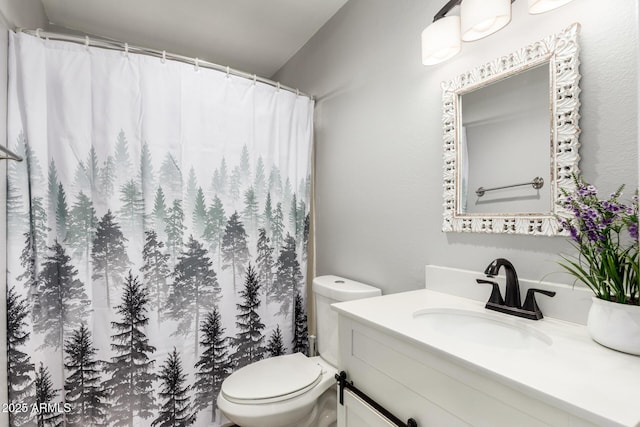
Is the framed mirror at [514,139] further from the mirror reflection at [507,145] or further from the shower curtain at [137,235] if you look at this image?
the shower curtain at [137,235]

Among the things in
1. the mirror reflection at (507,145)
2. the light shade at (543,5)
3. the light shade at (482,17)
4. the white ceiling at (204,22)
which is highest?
the white ceiling at (204,22)

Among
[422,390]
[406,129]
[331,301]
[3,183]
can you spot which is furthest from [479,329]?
[3,183]

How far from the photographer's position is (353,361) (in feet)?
3.40

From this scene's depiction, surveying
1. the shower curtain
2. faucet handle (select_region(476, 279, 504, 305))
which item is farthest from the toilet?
faucet handle (select_region(476, 279, 504, 305))

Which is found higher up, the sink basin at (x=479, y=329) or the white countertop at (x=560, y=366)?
the white countertop at (x=560, y=366)

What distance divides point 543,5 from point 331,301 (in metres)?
1.41

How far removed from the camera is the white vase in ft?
2.17

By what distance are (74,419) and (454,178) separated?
79.6 inches

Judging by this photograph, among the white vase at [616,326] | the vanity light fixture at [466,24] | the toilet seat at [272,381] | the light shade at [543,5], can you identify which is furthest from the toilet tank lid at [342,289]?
the light shade at [543,5]

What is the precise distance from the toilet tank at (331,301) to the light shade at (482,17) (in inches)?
44.3

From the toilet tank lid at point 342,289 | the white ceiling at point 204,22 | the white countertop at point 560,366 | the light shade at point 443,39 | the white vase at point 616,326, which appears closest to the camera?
the white countertop at point 560,366

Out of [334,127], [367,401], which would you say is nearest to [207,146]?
[334,127]

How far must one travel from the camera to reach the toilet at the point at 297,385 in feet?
4.13

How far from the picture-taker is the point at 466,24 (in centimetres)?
99
